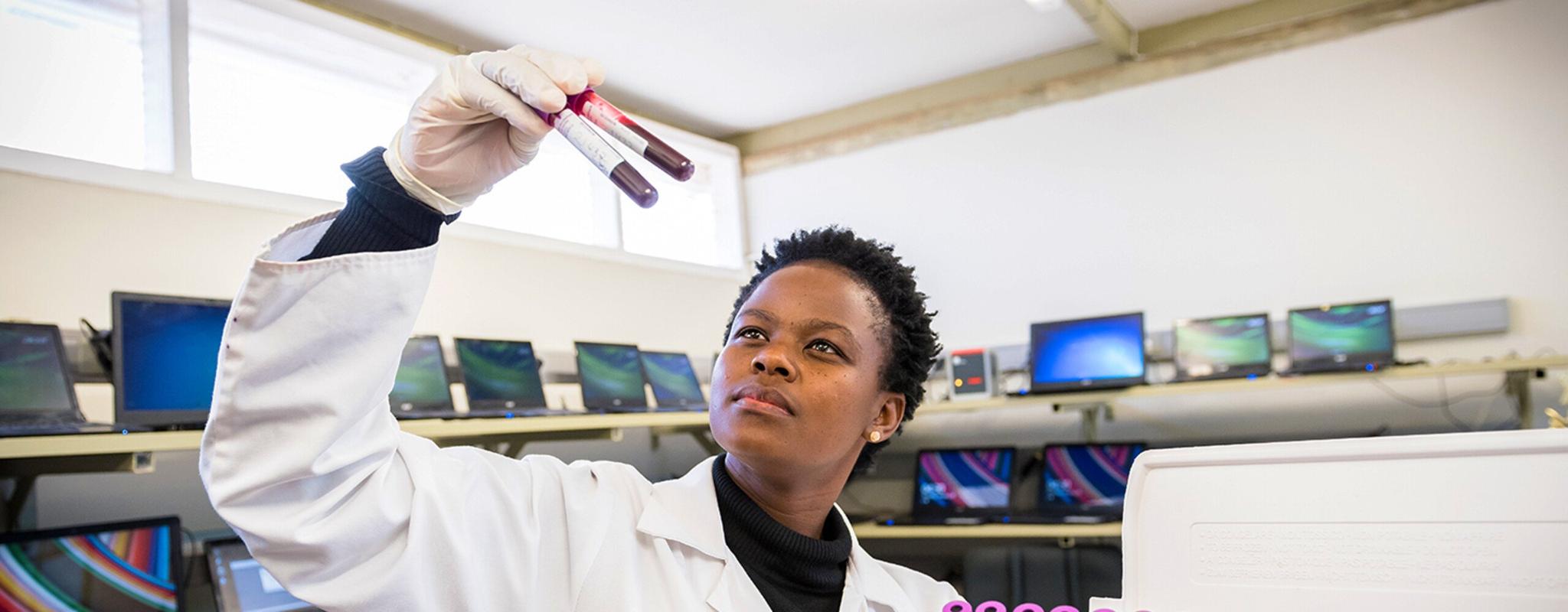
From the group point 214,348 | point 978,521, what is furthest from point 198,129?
point 978,521

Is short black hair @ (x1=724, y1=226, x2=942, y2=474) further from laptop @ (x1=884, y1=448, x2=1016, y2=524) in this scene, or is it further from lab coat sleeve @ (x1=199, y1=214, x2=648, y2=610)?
laptop @ (x1=884, y1=448, x2=1016, y2=524)

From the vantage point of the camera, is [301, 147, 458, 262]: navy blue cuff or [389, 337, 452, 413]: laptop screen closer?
[301, 147, 458, 262]: navy blue cuff

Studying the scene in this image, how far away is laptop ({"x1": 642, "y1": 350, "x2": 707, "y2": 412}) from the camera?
160 inches

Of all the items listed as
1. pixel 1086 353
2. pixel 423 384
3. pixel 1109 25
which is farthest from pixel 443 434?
pixel 1109 25

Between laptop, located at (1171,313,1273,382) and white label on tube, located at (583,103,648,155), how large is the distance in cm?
324

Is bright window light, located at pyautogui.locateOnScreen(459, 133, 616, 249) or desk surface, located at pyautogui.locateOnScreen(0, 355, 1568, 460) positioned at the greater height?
bright window light, located at pyautogui.locateOnScreen(459, 133, 616, 249)

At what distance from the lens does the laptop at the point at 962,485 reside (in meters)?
4.16

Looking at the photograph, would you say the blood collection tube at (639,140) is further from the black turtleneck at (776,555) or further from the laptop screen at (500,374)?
the laptop screen at (500,374)

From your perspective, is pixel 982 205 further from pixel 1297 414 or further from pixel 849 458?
pixel 849 458

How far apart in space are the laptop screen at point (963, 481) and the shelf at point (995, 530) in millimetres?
225

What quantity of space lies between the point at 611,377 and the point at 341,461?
3050 millimetres

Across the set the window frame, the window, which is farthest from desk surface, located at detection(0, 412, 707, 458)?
the window

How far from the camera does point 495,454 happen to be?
1104 mm

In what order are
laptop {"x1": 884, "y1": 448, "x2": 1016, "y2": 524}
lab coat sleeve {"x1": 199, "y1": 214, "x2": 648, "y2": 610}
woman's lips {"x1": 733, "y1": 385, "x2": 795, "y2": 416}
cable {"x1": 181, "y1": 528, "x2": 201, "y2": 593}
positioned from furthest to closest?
1. laptop {"x1": 884, "y1": 448, "x2": 1016, "y2": 524}
2. cable {"x1": 181, "y1": 528, "x2": 201, "y2": 593}
3. woman's lips {"x1": 733, "y1": 385, "x2": 795, "y2": 416}
4. lab coat sleeve {"x1": 199, "y1": 214, "x2": 648, "y2": 610}
